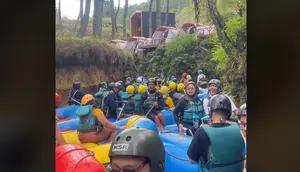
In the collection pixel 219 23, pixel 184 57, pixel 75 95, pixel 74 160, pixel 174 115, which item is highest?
pixel 219 23

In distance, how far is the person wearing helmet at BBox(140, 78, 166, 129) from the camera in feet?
5.63

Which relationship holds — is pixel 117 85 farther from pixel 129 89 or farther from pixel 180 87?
pixel 180 87

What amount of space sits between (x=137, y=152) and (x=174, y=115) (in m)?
0.27

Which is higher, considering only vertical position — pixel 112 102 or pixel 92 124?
pixel 112 102

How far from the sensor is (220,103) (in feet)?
5.63

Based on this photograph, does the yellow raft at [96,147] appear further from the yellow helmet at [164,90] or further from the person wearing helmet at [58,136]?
the yellow helmet at [164,90]

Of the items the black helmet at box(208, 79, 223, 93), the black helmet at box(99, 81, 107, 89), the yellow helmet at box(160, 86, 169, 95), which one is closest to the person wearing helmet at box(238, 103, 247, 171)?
the black helmet at box(208, 79, 223, 93)

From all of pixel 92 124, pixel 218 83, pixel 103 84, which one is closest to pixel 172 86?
pixel 218 83

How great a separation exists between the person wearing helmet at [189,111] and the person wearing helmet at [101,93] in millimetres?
384
